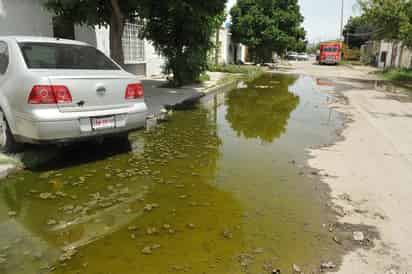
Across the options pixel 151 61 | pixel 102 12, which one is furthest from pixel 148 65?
pixel 102 12

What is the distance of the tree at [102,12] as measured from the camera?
8672mm

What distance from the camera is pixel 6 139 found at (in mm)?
4773

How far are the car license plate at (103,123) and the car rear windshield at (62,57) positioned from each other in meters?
0.95

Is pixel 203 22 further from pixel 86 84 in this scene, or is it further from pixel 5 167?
pixel 5 167

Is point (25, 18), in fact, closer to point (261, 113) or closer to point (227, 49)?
point (261, 113)

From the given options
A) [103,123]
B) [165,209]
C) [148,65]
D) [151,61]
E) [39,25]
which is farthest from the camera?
[151,61]

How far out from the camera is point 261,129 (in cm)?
759

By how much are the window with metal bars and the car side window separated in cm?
1134

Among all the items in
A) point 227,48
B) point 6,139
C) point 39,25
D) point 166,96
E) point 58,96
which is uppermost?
point 227,48

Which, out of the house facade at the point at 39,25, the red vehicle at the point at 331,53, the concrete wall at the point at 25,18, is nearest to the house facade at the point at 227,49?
the red vehicle at the point at 331,53

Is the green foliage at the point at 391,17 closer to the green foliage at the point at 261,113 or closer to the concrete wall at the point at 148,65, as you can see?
the green foliage at the point at 261,113

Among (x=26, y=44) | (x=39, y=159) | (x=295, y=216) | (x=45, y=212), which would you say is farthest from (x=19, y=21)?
(x=295, y=216)

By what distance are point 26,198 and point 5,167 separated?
34.8 inches

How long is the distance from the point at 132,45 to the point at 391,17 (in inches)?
665
